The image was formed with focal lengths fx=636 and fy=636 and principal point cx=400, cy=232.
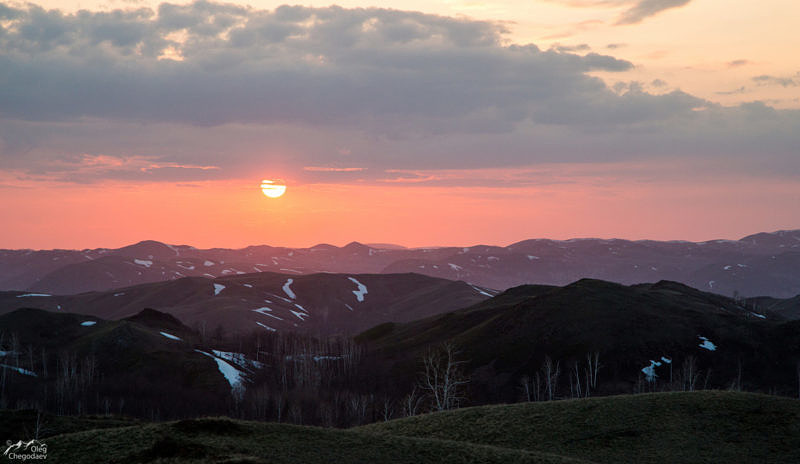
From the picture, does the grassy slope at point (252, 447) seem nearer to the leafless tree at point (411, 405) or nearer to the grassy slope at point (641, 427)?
the grassy slope at point (641, 427)

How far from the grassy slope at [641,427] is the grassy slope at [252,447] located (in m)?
11.7

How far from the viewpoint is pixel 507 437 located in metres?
57.0

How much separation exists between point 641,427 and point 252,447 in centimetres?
3587

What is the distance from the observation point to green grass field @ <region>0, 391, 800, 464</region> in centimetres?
4025

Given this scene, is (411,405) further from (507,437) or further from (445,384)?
(507,437)

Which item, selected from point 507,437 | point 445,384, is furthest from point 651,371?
point 507,437

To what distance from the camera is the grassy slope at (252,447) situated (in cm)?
3838

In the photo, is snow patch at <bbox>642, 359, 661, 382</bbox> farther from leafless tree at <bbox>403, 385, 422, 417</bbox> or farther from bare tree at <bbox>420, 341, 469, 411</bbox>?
leafless tree at <bbox>403, 385, 422, 417</bbox>

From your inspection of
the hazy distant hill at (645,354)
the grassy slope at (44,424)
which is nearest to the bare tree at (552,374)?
the hazy distant hill at (645,354)

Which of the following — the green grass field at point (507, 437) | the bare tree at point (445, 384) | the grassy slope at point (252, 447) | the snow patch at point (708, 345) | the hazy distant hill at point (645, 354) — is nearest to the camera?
the grassy slope at point (252, 447)

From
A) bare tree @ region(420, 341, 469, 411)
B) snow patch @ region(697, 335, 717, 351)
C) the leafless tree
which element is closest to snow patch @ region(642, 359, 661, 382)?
snow patch @ region(697, 335, 717, 351)

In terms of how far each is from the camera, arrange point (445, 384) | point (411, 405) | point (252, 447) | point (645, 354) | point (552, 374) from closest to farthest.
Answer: point (252, 447) < point (445, 384) < point (411, 405) < point (552, 374) < point (645, 354)

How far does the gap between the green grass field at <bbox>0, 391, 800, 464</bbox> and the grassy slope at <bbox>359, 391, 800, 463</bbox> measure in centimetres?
9

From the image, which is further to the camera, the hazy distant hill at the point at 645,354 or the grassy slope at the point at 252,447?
the hazy distant hill at the point at 645,354
